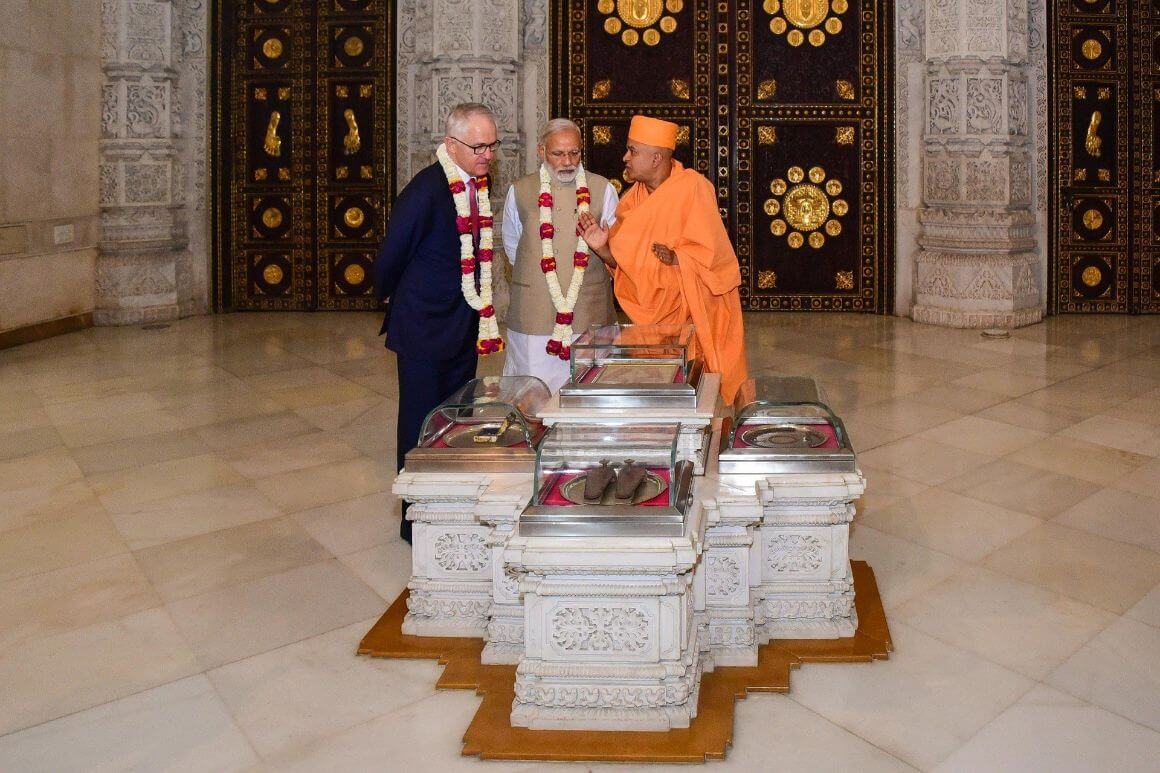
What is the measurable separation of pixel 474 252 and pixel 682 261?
3.07ft

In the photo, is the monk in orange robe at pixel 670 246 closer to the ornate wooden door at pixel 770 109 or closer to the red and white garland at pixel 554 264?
the red and white garland at pixel 554 264

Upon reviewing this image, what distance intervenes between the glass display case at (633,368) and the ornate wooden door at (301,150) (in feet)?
21.7

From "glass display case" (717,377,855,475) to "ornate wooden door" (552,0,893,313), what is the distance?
6.83m

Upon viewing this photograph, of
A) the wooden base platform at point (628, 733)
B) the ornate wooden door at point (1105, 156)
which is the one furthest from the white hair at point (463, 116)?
the ornate wooden door at point (1105, 156)

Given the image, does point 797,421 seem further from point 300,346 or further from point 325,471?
point 300,346

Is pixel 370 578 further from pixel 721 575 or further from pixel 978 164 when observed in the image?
pixel 978 164

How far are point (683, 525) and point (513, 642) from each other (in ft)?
2.63

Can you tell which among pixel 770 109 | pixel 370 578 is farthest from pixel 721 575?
pixel 770 109

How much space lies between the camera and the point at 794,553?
3.77 metres

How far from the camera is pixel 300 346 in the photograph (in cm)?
915

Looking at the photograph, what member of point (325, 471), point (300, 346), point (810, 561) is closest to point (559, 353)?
point (325, 471)

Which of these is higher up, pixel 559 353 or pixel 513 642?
pixel 559 353

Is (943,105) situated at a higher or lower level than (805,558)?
higher

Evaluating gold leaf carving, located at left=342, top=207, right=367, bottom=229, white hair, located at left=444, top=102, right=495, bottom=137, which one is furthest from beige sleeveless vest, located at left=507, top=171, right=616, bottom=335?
gold leaf carving, located at left=342, top=207, right=367, bottom=229
